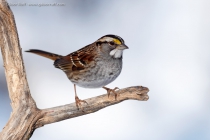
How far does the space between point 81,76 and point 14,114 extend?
0.39 meters

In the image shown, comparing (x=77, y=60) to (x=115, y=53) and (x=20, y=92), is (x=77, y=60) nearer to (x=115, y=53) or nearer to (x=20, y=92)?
(x=115, y=53)

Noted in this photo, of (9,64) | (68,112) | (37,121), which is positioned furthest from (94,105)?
(9,64)

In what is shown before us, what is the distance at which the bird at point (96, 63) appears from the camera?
1925 millimetres

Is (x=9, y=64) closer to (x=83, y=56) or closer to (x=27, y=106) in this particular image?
(x=27, y=106)

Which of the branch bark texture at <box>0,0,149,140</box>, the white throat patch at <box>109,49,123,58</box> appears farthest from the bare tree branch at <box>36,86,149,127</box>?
the white throat patch at <box>109,49,123,58</box>

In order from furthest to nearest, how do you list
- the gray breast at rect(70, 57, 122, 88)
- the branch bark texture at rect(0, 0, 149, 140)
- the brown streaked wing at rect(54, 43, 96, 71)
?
1. the brown streaked wing at rect(54, 43, 96, 71)
2. the gray breast at rect(70, 57, 122, 88)
3. the branch bark texture at rect(0, 0, 149, 140)

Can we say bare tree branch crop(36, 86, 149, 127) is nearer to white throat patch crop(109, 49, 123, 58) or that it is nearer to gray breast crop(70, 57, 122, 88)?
gray breast crop(70, 57, 122, 88)

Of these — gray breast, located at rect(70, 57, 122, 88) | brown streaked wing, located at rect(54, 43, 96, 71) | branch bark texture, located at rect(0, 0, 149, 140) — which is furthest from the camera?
brown streaked wing, located at rect(54, 43, 96, 71)

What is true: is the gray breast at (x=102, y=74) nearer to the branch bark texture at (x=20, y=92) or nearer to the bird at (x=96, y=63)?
the bird at (x=96, y=63)

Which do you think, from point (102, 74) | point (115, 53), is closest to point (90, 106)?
point (102, 74)

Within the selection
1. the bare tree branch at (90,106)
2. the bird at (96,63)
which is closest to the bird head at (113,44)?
the bird at (96,63)

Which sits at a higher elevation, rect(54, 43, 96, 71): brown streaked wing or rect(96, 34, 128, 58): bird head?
rect(96, 34, 128, 58): bird head

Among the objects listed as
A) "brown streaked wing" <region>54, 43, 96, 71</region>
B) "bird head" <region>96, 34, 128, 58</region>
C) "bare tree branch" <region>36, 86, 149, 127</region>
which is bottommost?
"bare tree branch" <region>36, 86, 149, 127</region>

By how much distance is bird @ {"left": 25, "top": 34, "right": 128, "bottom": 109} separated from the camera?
1.92 metres
